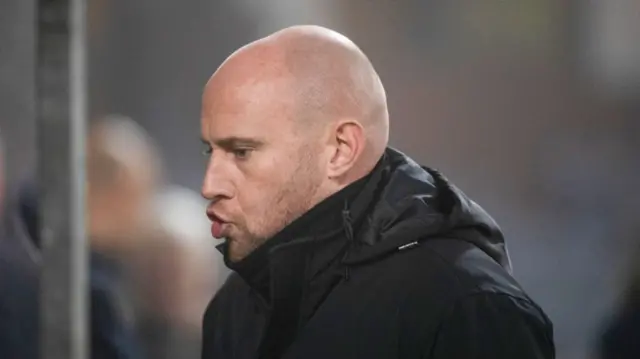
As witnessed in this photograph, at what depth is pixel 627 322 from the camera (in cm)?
101

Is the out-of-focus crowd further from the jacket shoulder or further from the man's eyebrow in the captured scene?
the jacket shoulder

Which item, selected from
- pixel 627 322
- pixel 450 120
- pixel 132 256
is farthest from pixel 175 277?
pixel 627 322

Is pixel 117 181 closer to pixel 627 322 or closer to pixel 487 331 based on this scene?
pixel 487 331

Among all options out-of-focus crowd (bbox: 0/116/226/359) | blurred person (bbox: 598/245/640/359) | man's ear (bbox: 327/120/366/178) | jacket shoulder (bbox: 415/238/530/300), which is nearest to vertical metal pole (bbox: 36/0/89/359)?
out-of-focus crowd (bbox: 0/116/226/359)

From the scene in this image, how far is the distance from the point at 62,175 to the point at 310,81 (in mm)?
363

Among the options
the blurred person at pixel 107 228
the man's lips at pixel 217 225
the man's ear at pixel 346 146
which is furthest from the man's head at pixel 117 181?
the man's ear at pixel 346 146

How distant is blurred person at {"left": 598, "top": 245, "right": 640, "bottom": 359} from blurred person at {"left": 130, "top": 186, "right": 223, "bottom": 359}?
0.48m

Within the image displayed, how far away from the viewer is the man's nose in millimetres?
873

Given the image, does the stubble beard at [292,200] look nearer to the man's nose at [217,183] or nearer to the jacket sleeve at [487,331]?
the man's nose at [217,183]

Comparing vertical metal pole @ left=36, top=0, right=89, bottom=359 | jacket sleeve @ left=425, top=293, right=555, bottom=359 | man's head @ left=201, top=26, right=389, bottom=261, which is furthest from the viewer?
vertical metal pole @ left=36, top=0, right=89, bottom=359

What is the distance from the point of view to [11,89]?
102cm

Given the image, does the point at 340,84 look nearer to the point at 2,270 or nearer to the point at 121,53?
the point at 121,53

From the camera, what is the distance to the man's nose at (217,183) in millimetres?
873

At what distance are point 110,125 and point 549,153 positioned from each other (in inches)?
21.1
